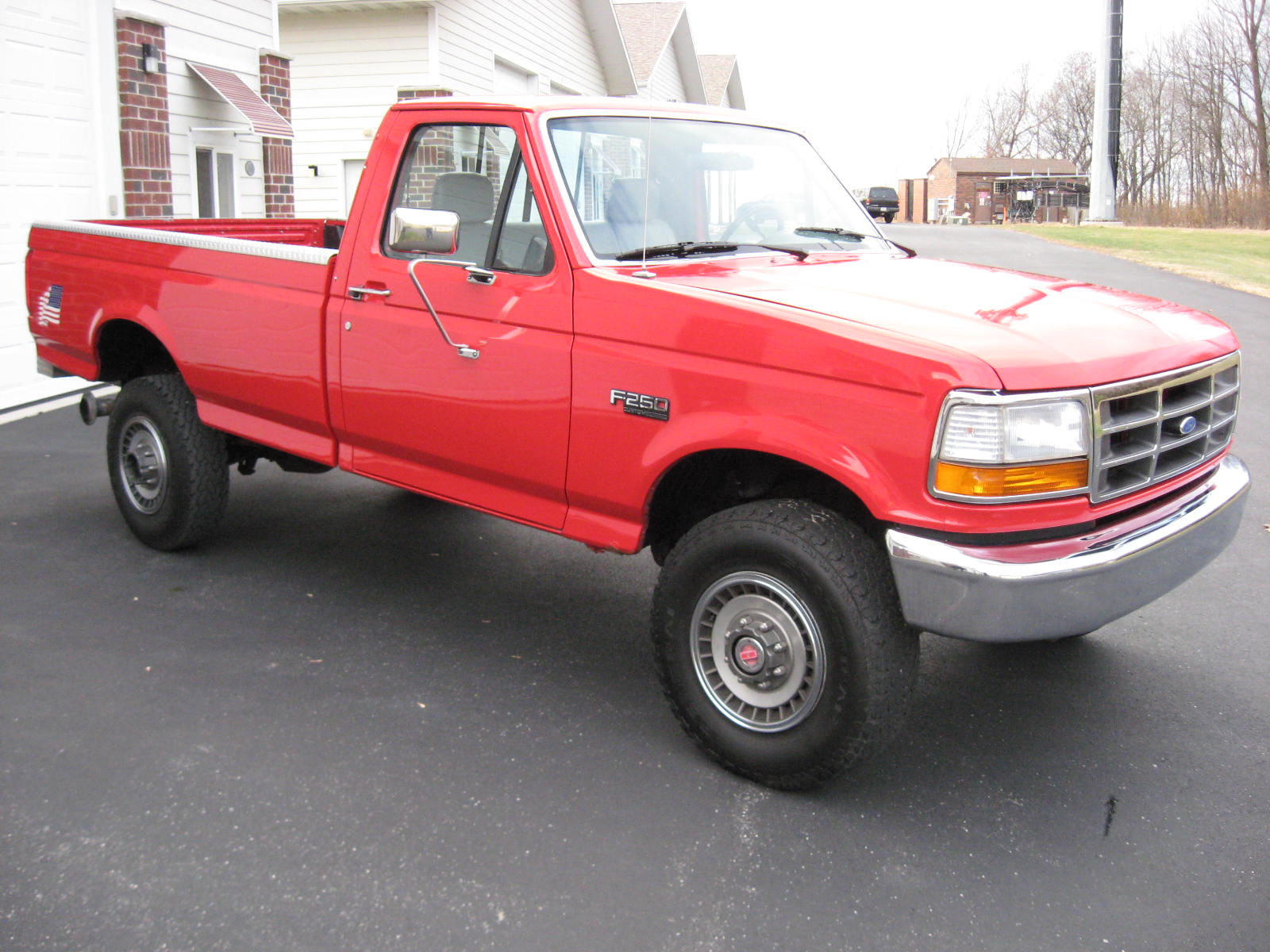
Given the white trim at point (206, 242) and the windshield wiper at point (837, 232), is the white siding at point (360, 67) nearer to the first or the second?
the white trim at point (206, 242)

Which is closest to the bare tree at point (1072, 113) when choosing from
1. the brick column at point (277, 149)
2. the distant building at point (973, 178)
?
the distant building at point (973, 178)

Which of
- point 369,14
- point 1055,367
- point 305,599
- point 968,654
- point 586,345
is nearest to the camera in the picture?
point 1055,367

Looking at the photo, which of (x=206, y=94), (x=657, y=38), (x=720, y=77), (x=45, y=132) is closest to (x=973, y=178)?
(x=720, y=77)

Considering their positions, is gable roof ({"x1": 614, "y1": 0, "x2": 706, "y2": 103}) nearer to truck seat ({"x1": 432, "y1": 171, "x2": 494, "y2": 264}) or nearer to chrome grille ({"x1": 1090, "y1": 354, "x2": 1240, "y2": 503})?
truck seat ({"x1": 432, "y1": 171, "x2": 494, "y2": 264})

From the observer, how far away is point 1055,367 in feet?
10.4

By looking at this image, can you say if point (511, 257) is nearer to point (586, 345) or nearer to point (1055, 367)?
point (586, 345)

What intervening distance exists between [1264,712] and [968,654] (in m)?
1.06

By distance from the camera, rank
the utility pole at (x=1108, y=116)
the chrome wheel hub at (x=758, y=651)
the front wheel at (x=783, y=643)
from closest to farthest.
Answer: the front wheel at (x=783, y=643)
the chrome wheel hub at (x=758, y=651)
the utility pole at (x=1108, y=116)

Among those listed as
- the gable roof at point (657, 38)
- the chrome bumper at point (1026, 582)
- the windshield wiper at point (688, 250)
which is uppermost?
the gable roof at point (657, 38)

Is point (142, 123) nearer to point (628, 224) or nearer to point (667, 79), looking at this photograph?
point (628, 224)

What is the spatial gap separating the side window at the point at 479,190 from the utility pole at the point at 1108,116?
43.2 m

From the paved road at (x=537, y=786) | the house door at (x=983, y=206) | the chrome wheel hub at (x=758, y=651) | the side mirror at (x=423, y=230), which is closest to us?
the paved road at (x=537, y=786)

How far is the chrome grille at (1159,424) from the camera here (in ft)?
10.7

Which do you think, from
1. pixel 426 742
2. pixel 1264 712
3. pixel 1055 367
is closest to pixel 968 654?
pixel 1264 712
